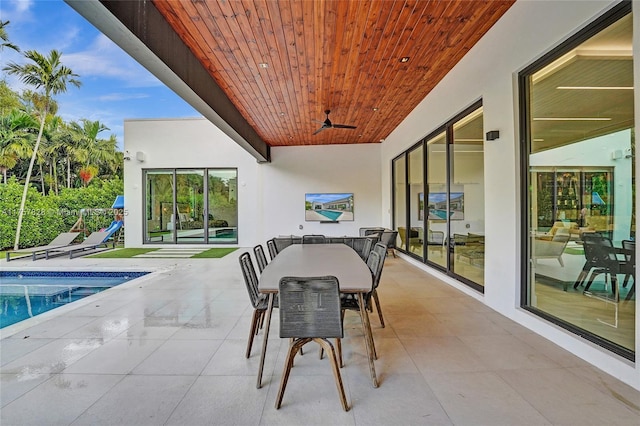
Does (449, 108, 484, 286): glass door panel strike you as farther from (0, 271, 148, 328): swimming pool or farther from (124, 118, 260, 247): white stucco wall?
(124, 118, 260, 247): white stucco wall

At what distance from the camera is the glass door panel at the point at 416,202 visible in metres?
5.96

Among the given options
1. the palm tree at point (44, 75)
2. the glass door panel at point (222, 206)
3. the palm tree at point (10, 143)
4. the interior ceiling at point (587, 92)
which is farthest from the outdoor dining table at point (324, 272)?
the palm tree at point (10, 143)

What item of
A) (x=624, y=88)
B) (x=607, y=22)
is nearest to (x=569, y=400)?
(x=624, y=88)

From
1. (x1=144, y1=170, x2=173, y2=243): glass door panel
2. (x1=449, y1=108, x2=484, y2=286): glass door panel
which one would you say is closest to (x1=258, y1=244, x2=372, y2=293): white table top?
(x1=449, y1=108, x2=484, y2=286): glass door panel

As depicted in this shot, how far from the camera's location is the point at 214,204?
9.43 m

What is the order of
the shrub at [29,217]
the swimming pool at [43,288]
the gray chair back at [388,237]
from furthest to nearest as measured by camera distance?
the shrub at [29,217] < the gray chair back at [388,237] < the swimming pool at [43,288]

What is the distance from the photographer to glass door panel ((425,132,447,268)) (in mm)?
4910

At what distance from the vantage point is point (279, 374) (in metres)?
2.08

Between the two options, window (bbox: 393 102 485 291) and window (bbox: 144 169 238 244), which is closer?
window (bbox: 393 102 485 291)

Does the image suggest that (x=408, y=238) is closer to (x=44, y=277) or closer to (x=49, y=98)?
(x=44, y=277)

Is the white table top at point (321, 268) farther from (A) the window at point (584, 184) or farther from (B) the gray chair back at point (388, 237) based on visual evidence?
(B) the gray chair back at point (388, 237)

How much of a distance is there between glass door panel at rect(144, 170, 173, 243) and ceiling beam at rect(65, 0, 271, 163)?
577cm

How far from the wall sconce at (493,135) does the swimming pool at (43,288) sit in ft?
20.2

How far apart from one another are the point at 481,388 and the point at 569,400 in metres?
0.49
